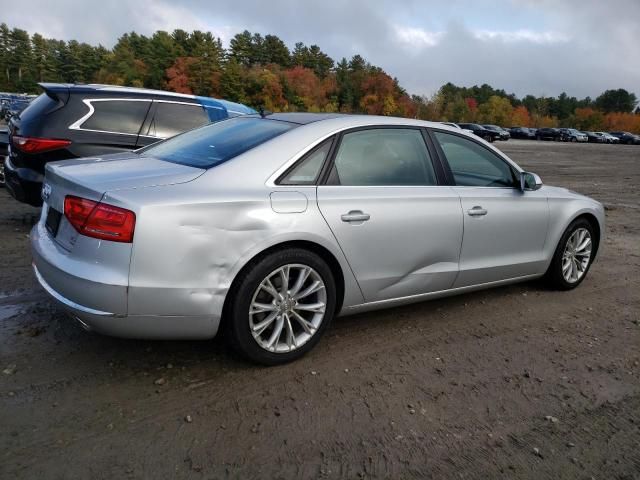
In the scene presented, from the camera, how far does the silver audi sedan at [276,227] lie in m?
2.77

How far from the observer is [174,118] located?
21.5 ft

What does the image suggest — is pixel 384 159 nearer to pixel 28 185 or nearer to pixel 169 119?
pixel 169 119

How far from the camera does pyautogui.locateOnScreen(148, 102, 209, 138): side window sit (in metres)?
Answer: 6.38

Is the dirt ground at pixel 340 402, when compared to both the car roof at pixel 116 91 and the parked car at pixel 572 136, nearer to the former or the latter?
the car roof at pixel 116 91

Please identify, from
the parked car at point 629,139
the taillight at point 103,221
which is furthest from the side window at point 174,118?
the parked car at point 629,139

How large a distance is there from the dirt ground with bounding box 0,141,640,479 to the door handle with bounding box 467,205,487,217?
840 millimetres

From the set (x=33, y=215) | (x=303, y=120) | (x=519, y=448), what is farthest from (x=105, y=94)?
(x=519, y=448)

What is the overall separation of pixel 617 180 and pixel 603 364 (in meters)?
16.0

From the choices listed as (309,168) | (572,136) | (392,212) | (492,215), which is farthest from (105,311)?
(572,136)

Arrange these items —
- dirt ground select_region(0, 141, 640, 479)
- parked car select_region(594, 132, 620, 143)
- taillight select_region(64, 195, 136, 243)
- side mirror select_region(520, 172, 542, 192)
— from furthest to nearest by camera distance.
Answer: parked car select_region(594, 132, 620, 143) → side mirror select_region(520, 172, 542, 192) → taillight select_region(64, 195, 136, 243) → dirt ground select_region(0, 141, 640, 479)

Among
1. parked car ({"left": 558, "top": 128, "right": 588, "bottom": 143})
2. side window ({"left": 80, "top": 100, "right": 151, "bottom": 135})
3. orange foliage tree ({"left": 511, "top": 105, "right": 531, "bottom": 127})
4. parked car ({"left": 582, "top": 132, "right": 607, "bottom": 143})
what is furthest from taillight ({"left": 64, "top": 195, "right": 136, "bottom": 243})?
orange foliage tree ({"left": 511, "top": 105, "right": 531, "bottom": 127})

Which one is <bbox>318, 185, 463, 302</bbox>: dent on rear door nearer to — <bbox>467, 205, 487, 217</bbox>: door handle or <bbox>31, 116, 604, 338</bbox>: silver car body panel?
<bbox>31, 116, 604, 338</bbox>: silver car body panel

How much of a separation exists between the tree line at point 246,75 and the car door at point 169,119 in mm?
74353

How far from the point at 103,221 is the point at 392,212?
178 centimetres
